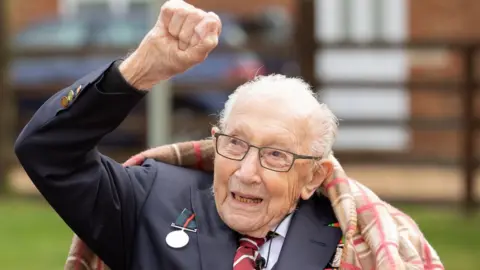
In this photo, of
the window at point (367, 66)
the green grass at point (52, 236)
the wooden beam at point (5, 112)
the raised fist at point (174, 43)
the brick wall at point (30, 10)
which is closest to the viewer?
the raised fist at point (174, 43)

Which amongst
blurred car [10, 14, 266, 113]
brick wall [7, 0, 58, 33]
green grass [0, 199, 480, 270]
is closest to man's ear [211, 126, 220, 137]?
green grass [0, 199, 480, 270]

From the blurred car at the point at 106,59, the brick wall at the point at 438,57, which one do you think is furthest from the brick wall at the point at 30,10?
the brick wall at the point at 438,57

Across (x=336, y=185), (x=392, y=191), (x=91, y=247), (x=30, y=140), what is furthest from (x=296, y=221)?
(x=392, y=191)

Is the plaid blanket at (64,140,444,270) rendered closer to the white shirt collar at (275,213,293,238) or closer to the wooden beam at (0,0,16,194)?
the white shirt collar at (275,213,293,238)

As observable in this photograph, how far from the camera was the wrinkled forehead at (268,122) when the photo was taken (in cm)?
331

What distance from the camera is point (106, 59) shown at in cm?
1095

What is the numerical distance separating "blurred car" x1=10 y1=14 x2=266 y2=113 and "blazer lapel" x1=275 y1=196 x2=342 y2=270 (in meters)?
6.78

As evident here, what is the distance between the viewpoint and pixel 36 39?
1468 cm

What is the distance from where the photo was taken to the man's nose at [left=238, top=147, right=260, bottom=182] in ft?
10.8

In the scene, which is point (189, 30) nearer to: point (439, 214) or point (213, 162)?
point (213, 162)

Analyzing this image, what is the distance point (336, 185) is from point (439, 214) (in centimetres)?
643

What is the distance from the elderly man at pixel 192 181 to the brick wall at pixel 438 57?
35.4 ft

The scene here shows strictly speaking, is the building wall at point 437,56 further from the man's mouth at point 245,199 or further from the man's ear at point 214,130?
the man's mouth at point 245,199

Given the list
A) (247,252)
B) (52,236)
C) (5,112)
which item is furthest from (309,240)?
(5,112)
